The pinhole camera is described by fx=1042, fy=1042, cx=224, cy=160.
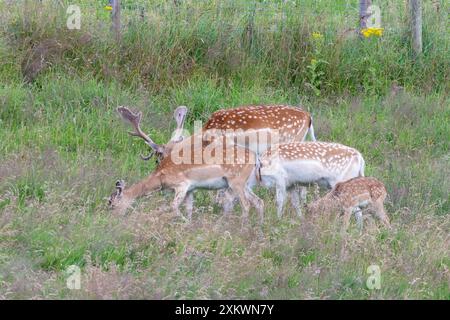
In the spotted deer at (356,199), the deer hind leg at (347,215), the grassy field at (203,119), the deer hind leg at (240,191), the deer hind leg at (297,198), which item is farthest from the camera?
the deer hind leg at (297,198)

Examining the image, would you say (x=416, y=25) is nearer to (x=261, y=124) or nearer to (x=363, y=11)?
(x=363, y=11)

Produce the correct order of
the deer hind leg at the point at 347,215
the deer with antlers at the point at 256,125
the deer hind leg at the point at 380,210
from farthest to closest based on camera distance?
the deer with antlers at the point at 256,125
the deer hind leg at the point at 380,210
the deer hind leg at the point at 347,215

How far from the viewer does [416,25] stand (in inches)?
500

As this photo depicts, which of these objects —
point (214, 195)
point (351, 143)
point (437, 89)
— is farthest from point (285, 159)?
point (437, 89)

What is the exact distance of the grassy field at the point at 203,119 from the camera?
7.54 m

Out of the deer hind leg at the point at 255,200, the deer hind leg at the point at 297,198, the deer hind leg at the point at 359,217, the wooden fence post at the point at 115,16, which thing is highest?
the wooden fence post at the point at 115,16

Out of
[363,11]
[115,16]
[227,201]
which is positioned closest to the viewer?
[227,201]

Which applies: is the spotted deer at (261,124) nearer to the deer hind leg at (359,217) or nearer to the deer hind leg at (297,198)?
the deer hind leg at (297,198)

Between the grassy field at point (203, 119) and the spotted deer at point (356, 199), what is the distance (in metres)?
0.19

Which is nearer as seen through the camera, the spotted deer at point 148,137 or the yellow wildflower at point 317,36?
the spotted deer at point 148,137

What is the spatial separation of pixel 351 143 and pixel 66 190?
11.3 ft

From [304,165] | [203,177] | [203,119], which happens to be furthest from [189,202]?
[203,119]

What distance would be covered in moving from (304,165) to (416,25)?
399cm

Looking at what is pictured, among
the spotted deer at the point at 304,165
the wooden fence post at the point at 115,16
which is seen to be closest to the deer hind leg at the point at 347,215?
the spotted deer at the point at 304,165
